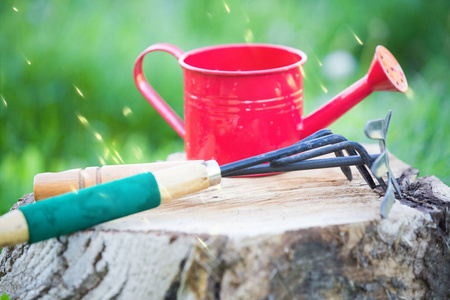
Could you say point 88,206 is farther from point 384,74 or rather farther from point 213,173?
point 384,74

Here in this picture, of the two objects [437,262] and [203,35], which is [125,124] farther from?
[437,262]

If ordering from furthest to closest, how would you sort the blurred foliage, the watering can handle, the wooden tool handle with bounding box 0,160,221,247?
the blurred foliage
the watering can handle
the wooden tool handle with bounding box 0,160,221,247

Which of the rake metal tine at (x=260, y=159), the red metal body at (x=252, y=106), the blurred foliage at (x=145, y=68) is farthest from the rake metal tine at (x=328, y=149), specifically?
the blurred foliage at (x=145, y=68)

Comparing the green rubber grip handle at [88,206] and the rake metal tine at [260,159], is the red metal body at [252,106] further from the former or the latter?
the green rubber grip handle at [88,206]

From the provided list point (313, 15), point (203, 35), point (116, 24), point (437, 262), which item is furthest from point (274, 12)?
point (437, 262)

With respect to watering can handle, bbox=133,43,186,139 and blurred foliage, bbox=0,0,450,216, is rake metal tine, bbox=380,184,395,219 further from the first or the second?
blurred foliage, bbox=0,0,450,216

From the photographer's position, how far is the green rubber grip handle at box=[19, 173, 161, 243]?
0.72 m

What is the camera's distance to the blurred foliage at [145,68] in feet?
5.33

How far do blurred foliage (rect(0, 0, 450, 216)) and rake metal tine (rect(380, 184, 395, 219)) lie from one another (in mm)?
670

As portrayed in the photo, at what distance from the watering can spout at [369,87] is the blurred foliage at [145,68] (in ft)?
1.70

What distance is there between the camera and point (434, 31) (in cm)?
205

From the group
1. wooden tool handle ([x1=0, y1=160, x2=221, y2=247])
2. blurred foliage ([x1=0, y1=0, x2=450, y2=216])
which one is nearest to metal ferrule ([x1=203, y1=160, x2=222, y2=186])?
wooden tool handle ([x1=0, y1=160, x2=221, y2=247])

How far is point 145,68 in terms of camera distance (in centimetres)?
181

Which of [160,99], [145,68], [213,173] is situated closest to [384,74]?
[213,173]
